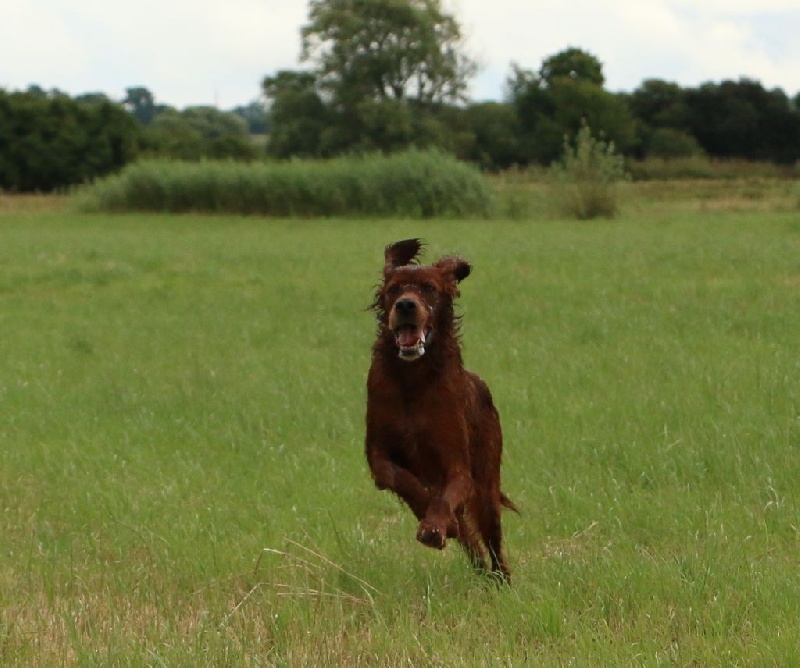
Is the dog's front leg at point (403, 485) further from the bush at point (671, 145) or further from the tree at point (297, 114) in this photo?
the bush at point (671, 145)

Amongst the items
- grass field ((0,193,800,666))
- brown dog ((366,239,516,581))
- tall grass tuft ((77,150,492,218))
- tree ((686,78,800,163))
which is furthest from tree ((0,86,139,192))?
brown dog ((366,239,516,581))

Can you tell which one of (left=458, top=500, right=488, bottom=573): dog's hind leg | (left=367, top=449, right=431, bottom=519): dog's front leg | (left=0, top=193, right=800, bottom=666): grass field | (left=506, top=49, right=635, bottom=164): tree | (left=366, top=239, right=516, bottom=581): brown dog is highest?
(left=506, top=49, right=635, bottom=164): tree

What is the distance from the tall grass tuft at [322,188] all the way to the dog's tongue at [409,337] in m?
40.3

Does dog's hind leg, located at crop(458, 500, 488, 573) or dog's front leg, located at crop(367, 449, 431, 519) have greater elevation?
dog's front leg, located at crop(367, 449, 431, 519)

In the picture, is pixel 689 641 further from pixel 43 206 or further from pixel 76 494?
pixel 43 206

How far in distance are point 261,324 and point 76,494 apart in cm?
862

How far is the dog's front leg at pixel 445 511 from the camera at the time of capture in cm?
464

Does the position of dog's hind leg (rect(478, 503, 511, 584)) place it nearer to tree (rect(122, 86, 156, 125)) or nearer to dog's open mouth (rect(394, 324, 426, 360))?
dog's open mouth (rect(394, 324, 426, 360))

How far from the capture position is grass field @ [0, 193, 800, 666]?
4.84 metres

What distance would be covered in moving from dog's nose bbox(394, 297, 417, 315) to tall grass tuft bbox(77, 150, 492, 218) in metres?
40.3

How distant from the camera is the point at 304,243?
30469mm

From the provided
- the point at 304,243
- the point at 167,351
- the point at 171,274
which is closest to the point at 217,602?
the point at 167,351

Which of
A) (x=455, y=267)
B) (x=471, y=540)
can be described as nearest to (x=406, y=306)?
(x=455, y=267)

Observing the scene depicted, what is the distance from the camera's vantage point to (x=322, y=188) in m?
46.5
